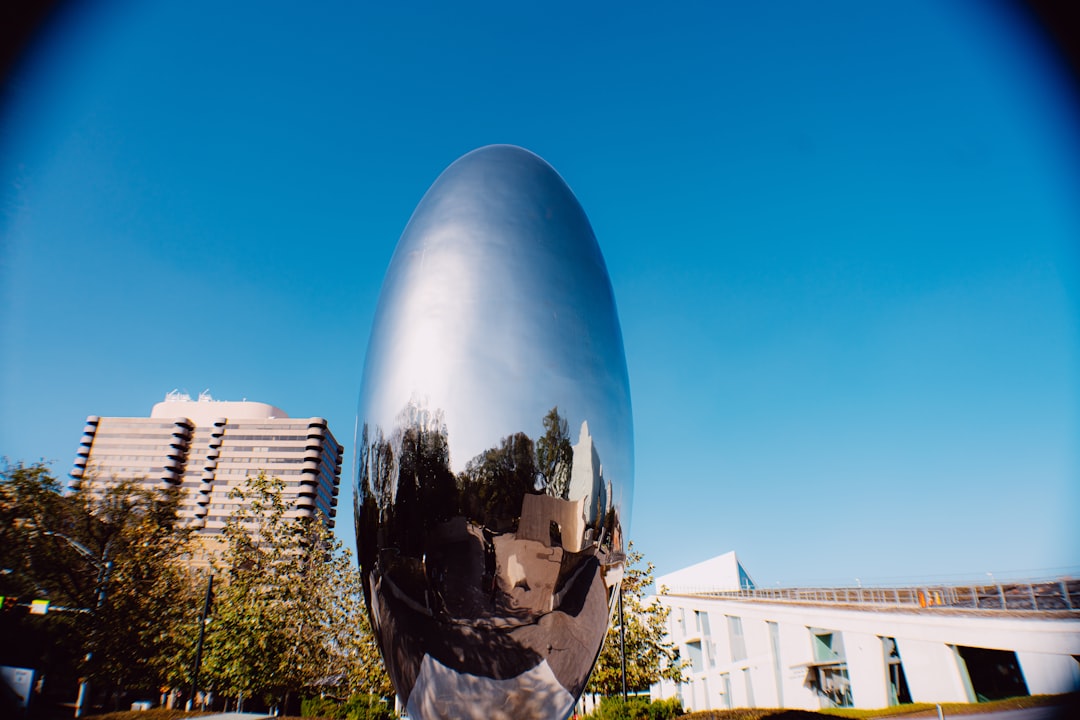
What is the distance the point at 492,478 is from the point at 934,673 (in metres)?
27.1

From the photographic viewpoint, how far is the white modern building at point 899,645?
19.2 meters

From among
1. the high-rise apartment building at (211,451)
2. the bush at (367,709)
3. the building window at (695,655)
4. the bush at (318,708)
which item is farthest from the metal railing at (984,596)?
the high-rise apartment building at (211,451)

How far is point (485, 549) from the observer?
416 centimetres

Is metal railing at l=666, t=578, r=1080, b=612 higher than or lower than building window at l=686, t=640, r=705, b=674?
higher

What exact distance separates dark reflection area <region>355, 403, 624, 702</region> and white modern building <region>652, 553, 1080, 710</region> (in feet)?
68.2

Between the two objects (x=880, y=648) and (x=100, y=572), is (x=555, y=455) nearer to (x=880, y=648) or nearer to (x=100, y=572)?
(x=880, y=648)

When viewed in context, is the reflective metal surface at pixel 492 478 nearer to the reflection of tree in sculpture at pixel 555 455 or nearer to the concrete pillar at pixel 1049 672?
the reflection of tree in sculpture at pixel 555 455

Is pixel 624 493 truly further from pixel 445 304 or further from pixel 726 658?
pixel 726 658

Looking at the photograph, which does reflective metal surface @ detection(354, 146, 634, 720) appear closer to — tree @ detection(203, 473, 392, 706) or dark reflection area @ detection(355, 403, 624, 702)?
dark reflection area @ detection(355, 403, 624, 702)

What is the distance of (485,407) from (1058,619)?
22847 millimetres

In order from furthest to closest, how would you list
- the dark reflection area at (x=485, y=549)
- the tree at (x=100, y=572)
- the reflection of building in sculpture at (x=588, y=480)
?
the tree at (x=100, y=572) < the reflection of building in sculpture at (x=588, y=480) < the dark reflection area at (x=485, y=549)

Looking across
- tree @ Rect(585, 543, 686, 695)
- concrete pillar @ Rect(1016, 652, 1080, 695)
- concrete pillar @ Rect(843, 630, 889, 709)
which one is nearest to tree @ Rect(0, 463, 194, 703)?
tree @ Rect(585, 543, 686, 695)

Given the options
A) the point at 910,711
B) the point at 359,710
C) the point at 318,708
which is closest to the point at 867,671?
the point at 910,711

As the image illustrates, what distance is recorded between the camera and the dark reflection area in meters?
4.14
